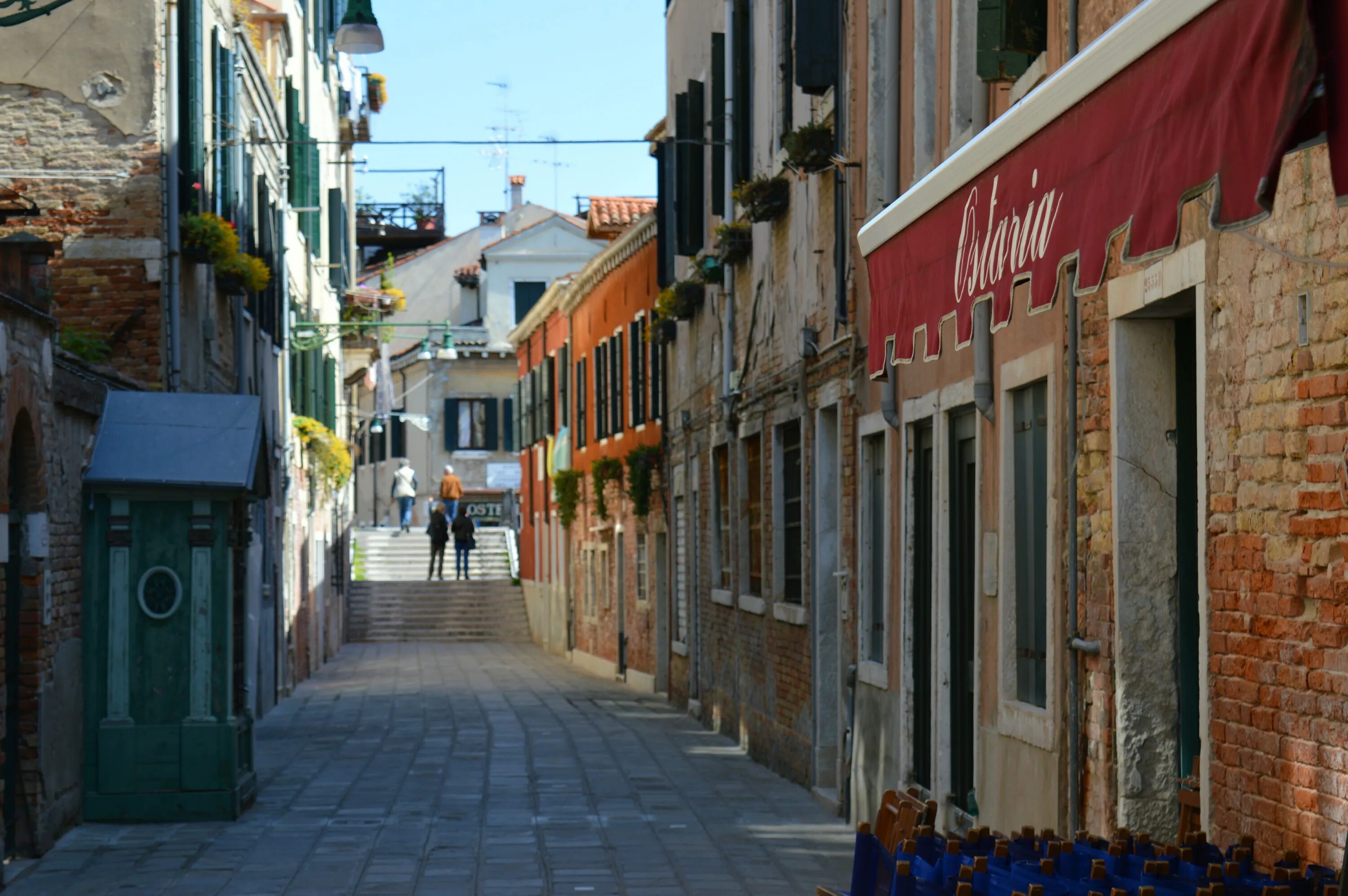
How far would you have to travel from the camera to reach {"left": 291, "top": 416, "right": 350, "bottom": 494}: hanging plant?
84.2 feet

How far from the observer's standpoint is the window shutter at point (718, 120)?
1827 centimetres

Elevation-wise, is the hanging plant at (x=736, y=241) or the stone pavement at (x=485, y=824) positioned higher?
the hanging plant at (x=736, y=241)

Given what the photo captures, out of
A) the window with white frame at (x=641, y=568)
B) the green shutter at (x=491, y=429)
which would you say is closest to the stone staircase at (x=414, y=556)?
the green shutter at (x=491, y=429)

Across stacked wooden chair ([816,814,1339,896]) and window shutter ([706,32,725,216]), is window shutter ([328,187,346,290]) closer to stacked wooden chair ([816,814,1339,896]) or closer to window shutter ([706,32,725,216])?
window shutter ([706,32,725,216])

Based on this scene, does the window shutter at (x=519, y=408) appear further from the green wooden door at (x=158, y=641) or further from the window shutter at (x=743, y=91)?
the green wooden door at (x=158, y=641)

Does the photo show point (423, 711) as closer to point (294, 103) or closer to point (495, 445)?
point (294, 103)

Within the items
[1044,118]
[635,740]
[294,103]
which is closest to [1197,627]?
[1044,118]

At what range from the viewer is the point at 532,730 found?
19094 mm

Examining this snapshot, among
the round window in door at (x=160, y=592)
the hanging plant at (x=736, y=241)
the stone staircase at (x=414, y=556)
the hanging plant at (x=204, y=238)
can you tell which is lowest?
the stone staircase at (x=414, y=556)

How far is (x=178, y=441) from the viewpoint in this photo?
1241 centimetres

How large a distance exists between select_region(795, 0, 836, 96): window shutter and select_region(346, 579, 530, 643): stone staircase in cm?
2624

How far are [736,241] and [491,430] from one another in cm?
3738

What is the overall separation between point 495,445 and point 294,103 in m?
29.5

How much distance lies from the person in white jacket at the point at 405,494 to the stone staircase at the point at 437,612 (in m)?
6.64
